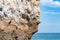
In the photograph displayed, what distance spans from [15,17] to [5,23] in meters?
0.18

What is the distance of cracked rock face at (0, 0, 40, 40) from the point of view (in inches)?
130

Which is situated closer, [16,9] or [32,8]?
[16,9]

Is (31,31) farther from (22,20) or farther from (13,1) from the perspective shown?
(13,1)

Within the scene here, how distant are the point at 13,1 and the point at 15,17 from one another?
24 cm

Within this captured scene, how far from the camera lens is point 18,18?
135 inches

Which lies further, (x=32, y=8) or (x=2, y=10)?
(x=32, y=8)

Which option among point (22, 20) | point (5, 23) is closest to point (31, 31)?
point (22, 20)

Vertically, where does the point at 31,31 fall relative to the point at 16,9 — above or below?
below

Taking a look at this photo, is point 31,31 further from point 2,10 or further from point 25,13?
point 2,10

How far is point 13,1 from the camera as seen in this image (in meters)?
3.41

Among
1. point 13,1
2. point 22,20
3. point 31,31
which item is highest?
point 13,1

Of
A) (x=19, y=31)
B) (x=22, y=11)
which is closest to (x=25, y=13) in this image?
(x=22, y=11)

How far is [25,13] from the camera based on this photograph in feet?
11.6

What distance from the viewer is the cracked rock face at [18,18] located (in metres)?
3.30
